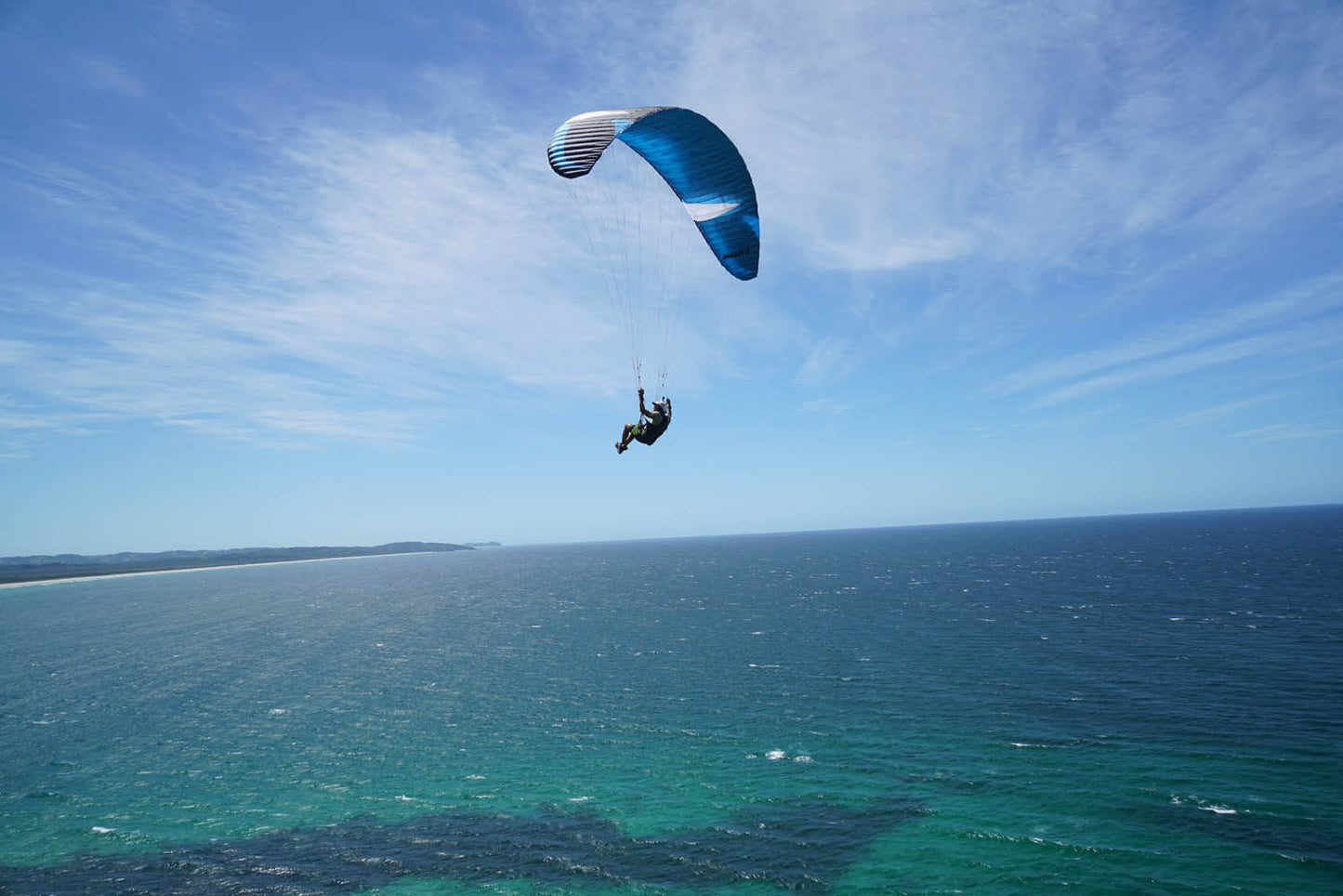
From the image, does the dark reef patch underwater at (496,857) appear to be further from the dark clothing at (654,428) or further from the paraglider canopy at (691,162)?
the paraglider canopy at (691,162)

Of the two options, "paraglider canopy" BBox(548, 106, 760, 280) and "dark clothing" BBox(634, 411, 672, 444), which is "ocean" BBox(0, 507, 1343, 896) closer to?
"dark clothing" BBox(634, 411, 672, 444)

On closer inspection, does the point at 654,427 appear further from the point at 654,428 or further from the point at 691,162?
the point at 691,162

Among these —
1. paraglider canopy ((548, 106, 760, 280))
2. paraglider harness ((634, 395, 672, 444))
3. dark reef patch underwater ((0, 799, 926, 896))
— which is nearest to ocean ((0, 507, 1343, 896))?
dark reef patch underwater ((0, 799, 926, 896))

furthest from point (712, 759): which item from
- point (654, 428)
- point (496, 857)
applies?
point (654, 428)

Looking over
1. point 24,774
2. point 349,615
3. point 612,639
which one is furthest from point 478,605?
point 24,774

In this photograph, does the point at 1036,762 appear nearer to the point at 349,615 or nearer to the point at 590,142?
the point at 590,142

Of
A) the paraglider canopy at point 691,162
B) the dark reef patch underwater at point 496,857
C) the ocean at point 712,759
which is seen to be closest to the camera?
the paraglider canopy at point 691,162

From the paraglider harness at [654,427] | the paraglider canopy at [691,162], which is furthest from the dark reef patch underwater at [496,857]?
the paraglider canopy at [691,162]
